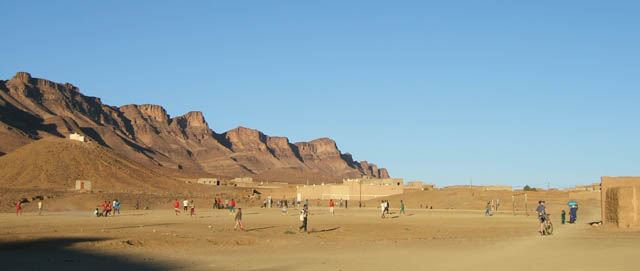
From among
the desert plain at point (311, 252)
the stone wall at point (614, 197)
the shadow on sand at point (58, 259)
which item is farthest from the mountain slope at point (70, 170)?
the stone wall at point (614, 197)

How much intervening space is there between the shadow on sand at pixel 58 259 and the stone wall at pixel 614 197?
771 inches

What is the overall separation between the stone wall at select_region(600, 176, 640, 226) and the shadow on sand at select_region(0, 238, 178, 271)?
771 inches

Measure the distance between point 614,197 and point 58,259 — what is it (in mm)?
22409

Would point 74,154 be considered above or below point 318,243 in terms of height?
above

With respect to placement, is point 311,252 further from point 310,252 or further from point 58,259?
point 58,259

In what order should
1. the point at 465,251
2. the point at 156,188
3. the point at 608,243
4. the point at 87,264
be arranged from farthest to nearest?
the point at 156,188 → the point at 608,243 → the point at 465,251 → the point at 87,264

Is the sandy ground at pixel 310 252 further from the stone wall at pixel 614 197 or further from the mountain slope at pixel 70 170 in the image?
the mountain slope at pixel 70 170

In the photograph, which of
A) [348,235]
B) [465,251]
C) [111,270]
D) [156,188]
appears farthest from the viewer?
[156,188]

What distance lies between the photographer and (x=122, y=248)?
21453 millimetres

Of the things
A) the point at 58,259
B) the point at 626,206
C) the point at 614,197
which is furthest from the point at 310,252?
the point at 614,197

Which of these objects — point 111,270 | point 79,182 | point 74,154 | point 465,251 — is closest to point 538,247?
point 465,251

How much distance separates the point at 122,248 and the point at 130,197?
5859cm

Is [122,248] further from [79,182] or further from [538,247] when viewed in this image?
[79,182]

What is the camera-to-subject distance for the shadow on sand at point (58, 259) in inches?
642
